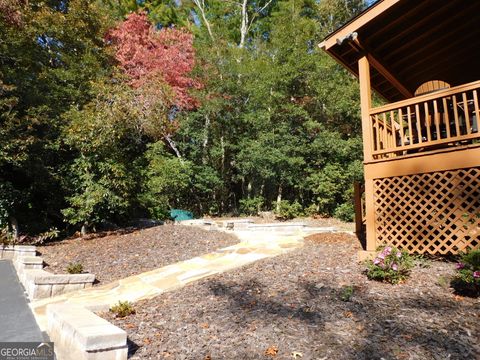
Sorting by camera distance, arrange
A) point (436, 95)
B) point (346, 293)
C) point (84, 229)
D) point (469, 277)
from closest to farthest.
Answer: point (469, 277)
point (346, 293)
point (436, 95)
point (84, 229)

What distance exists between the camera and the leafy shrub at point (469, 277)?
3270 mm

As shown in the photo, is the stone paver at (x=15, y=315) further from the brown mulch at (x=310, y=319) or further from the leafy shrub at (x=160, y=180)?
the leafy shrub at (x=160, y=180)

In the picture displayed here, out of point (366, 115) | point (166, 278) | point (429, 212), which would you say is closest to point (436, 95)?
point (366, 115)

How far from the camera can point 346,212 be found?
34.7 ft

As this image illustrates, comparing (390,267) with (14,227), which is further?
(14,227)

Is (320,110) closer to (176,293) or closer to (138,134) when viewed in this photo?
(138,134)

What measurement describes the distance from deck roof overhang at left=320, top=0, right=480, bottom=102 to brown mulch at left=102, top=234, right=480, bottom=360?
154 inches

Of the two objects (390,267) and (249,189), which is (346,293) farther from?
(249,189)

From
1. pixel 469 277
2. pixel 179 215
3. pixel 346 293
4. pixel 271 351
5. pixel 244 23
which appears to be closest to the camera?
pixel 271 351

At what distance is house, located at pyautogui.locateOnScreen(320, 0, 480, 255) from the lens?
4.30 meters

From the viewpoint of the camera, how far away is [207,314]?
3439 millimetres

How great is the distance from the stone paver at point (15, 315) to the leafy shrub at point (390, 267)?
150 inches

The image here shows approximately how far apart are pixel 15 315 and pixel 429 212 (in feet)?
18.1

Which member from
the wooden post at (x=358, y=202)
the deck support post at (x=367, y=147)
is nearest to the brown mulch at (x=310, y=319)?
the deck support post at (x=367, y=147)
